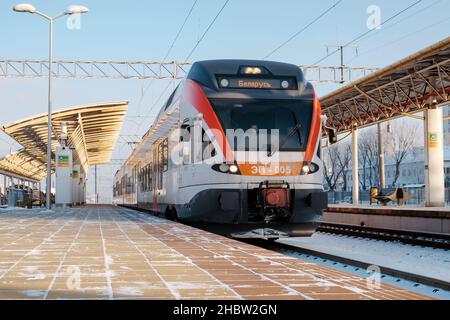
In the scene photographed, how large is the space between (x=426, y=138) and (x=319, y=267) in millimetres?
18521

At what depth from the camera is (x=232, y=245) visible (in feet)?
28.2

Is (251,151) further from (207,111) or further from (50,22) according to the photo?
(50,22)

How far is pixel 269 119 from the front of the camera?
12008 millimetres

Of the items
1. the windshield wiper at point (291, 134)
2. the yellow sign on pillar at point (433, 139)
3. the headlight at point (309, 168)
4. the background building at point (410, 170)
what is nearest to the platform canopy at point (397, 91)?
the yellow sign on pillar at point (433, 139)

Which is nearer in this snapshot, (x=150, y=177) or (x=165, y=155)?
(x=165, y=155)

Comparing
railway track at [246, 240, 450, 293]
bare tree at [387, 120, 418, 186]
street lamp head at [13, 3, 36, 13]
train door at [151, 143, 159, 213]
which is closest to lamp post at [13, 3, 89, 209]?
street lamp head at [13, 3, 36, 13]

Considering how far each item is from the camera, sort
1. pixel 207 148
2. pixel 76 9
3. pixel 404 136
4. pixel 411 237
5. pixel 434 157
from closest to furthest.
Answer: pixel 207 148, pixel 411 237, pixel 434 157, pixel 76 9, pixel 404 136

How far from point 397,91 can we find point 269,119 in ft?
38.6

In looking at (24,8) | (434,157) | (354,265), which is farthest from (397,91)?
(24,8)

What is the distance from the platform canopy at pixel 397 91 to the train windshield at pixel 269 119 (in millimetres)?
6400

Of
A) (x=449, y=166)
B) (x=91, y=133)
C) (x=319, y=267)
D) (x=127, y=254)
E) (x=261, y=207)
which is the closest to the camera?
(x=319, y=267)

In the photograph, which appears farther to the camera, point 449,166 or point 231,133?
point 449,166
